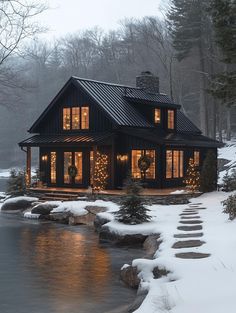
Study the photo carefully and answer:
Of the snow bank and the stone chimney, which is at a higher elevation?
the stone chimney

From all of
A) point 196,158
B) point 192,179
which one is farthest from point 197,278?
point 196,158

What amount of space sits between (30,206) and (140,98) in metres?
9.81

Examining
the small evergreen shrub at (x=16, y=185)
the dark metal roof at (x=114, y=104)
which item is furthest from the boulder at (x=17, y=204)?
the dark metal roof at (x=114, y=104)

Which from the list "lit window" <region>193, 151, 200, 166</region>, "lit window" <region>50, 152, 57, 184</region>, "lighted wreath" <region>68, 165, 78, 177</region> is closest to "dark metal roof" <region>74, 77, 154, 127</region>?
"lit window" <region>193, 151, 200, 166</region>

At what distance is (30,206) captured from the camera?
88.4 ft

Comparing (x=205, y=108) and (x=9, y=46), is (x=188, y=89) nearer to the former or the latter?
(x=205, y=108)

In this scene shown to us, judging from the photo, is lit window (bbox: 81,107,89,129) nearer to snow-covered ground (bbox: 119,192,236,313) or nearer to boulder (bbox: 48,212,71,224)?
boulder (bbox: 48,212,71,224)

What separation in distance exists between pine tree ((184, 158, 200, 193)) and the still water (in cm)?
818

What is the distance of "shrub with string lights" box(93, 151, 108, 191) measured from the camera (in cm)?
2620

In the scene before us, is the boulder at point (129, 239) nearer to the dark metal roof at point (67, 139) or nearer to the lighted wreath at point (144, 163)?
the lighted wreath at point (144, 163)

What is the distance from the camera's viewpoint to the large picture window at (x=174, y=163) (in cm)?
2702

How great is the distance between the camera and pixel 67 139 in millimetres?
27938

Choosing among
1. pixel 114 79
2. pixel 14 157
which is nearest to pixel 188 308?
pixel 114 79

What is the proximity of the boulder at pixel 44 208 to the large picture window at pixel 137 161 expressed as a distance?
532cm
